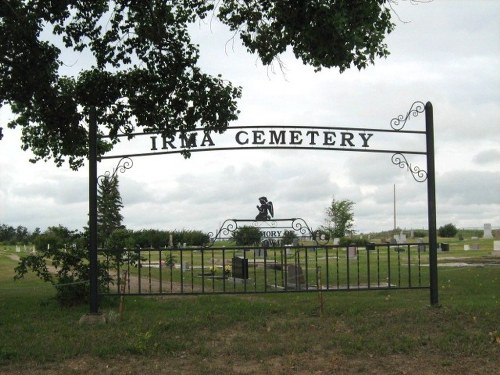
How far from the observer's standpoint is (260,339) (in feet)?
25.3

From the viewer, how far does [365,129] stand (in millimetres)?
9469

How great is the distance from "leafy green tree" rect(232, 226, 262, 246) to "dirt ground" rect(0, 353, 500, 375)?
9.00 ft

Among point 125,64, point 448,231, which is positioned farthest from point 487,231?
point 125,64

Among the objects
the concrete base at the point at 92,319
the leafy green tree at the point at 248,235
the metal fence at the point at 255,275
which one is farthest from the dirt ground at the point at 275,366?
the leafy green tree at the point at 248,235

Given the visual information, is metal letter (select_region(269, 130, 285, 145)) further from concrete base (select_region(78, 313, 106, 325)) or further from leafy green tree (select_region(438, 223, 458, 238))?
leafy green tree (select_region(438, 223, 458, 238))

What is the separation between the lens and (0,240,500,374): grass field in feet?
22.0

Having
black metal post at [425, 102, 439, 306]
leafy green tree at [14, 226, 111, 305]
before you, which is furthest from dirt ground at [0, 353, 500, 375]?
leafy green tree at [14, 226, 111, 305]

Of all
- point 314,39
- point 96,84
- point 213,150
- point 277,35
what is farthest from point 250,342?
point 96,84

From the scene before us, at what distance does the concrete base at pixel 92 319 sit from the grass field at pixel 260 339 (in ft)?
0.53

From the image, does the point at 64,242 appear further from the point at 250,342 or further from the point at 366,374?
the point at 366,374

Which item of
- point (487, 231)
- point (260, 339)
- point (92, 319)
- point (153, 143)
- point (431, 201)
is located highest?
point (153, 143)

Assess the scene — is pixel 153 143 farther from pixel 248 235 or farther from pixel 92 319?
pixel 92 319

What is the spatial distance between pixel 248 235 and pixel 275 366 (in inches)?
120

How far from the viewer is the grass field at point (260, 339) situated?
6695 mm
